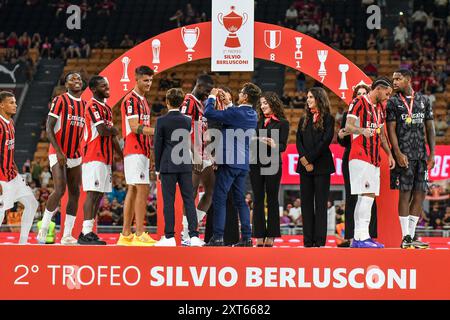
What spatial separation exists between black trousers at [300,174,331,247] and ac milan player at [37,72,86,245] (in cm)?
236

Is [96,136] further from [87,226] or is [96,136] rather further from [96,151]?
[87,226]

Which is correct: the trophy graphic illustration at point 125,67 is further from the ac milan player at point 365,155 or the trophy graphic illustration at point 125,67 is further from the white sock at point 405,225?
the white sock at point 405,225

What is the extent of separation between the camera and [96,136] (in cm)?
959

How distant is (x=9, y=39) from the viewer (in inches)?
944

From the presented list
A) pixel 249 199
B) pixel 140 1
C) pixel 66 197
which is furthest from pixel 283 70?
pixel 66 197

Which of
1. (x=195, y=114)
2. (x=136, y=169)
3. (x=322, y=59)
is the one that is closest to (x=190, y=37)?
(x=322, y=59)

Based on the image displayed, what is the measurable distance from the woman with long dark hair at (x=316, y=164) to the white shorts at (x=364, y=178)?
32 cm

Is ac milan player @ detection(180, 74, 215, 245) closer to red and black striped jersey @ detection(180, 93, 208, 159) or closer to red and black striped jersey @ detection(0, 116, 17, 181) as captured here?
red and black striped jersey @ detection(180, 93, 208, 159)

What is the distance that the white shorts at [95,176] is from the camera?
9539mm

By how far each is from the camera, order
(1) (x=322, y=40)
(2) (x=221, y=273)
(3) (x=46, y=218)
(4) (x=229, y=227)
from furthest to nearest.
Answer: (1) (x=322, y=40)
(4) (x=229, y=227)
(3) (x=46, y=218)
(2) (x=221, y=273)

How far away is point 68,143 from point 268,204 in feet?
7.08

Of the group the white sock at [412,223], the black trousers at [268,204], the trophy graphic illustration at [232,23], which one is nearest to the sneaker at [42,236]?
the black trousers at [268,204]
